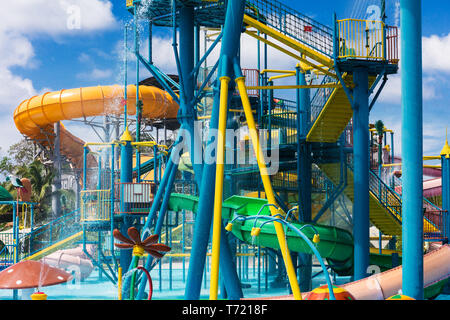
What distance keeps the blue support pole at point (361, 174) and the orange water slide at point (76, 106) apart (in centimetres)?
1274

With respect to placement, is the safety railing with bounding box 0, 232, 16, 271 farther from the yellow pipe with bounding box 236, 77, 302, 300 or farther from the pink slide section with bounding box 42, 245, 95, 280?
the yellow pipe with bounding box 236, 77, 302, 300

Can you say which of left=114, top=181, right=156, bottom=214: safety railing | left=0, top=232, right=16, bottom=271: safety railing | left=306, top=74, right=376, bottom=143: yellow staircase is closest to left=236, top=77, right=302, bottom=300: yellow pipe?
left=306, top=74, right=376, bottom=143: yellow staircase

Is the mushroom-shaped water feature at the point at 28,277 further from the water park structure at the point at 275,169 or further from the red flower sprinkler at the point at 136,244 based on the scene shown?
the red flower sprinkler at the point at 136,244

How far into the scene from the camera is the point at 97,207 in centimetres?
1689

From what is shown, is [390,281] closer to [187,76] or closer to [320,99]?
[320,99]

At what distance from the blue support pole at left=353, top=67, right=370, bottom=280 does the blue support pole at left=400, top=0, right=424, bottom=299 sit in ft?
23.5

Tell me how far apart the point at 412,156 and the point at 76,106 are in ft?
69.9

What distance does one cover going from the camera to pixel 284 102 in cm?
2189

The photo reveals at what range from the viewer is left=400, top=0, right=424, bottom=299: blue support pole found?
6.63m

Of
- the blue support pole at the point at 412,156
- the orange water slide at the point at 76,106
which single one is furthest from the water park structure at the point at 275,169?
the orange water slide at the point at 76,106

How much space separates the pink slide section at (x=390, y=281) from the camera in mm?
11859

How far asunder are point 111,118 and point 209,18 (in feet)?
42.7
